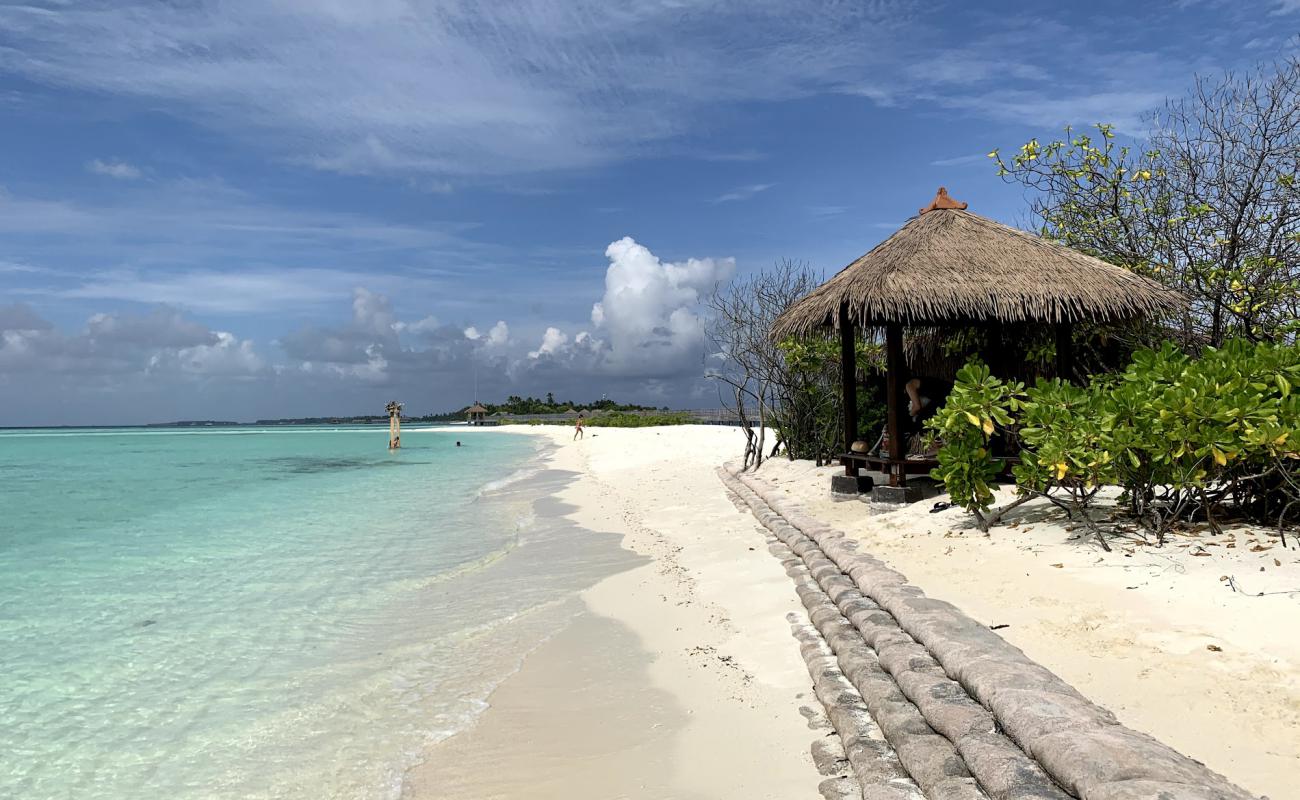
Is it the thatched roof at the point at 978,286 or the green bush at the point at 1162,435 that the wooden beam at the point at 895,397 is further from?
the green bush at the point at 1162,435

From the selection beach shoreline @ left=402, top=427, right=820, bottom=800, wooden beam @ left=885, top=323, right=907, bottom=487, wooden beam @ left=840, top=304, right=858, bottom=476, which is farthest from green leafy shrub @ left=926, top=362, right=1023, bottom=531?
wooden beam @ left=840, top=304, right=858, bottom=476

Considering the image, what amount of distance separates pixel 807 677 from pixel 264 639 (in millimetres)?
4230

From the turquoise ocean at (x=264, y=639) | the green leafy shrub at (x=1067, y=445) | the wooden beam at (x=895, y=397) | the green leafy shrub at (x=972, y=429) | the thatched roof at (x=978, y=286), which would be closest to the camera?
the turquoise ocean at (x=264, y=639)

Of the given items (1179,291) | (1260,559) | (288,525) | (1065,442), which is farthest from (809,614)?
(288,525)

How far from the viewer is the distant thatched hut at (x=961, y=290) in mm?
7891

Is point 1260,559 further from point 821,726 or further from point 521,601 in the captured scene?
point 521,601

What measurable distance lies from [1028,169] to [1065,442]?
6050mm

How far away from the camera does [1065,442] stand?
531 centimetres

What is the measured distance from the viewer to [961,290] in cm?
793

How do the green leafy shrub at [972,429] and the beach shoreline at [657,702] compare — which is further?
the green leafy shrub at [972,429]

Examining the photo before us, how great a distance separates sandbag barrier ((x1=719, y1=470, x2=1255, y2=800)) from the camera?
226cm

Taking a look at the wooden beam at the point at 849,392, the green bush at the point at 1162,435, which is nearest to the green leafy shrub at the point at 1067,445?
the green bush at the point at 1162,435

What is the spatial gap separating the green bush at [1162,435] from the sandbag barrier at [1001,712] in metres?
1.55

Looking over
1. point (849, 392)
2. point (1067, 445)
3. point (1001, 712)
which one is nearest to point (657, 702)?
point (1001, 712)
